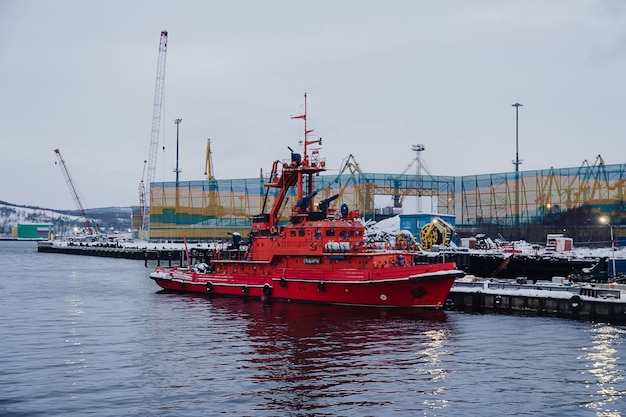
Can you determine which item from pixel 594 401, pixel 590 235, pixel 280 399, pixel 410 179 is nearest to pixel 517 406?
pixel 594 401

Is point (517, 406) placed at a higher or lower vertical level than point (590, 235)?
lower

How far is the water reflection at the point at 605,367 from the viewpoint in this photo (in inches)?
1047

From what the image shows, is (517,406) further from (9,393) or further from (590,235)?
(590,235)

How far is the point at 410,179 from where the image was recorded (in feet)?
424

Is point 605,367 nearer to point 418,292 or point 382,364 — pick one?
point 382,364

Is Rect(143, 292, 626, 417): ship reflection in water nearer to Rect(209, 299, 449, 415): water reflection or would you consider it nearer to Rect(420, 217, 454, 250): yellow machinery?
Rect(209, 299, 449, 415): water reflection

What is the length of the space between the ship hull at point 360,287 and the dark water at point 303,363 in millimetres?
998

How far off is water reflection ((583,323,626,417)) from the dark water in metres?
0.08

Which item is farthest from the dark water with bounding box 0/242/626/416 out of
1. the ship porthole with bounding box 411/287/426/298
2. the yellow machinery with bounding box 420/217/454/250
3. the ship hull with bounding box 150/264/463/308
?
the yellow machinery with bounding box 420/217/454/250

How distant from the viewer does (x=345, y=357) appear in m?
35.0

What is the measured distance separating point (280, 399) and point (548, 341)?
1848cm

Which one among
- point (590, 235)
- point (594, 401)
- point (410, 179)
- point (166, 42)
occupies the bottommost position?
point (594, 401)

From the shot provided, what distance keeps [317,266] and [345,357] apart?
784 inches

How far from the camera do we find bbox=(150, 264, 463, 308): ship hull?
1951 inches
